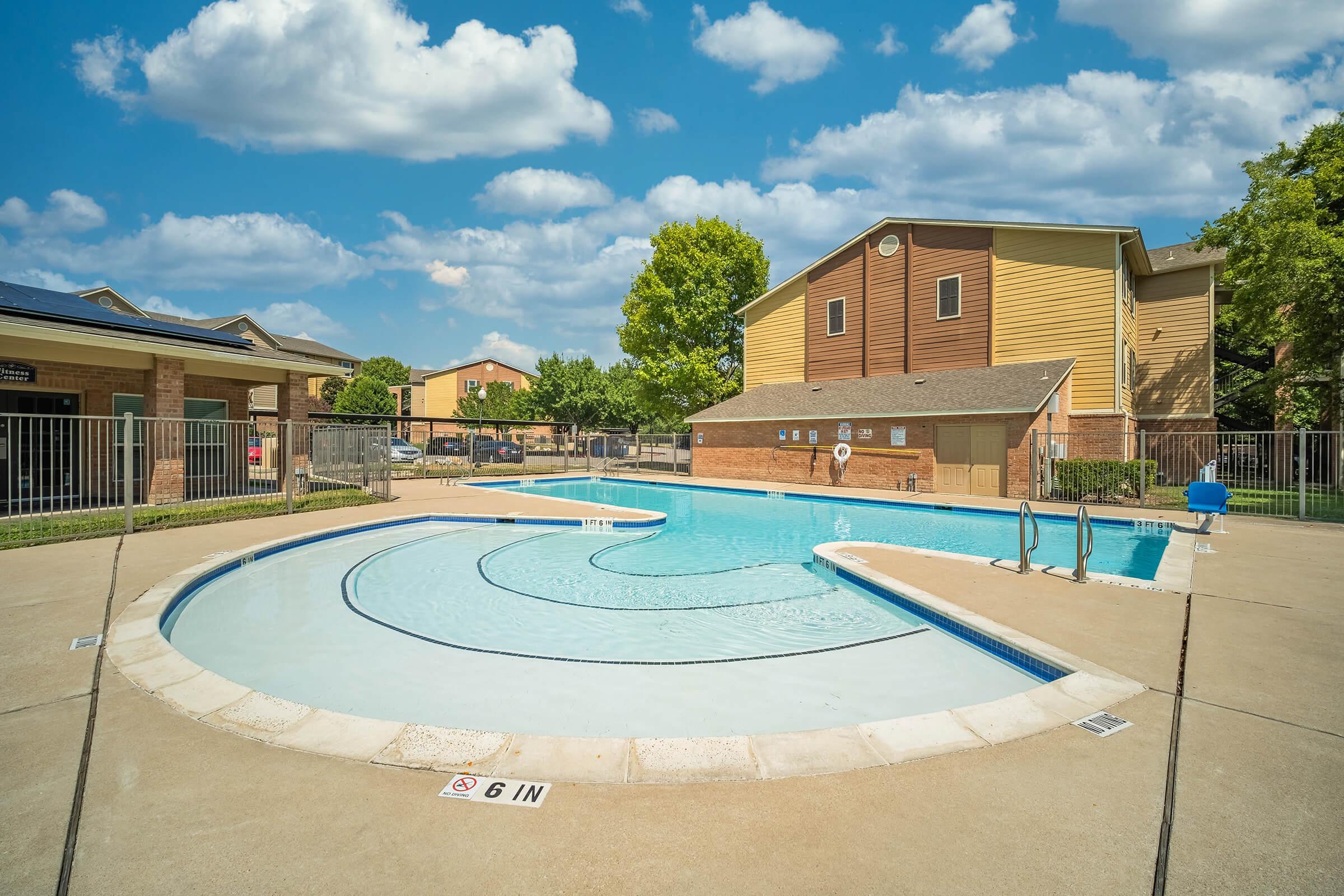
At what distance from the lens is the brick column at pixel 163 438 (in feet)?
43.9

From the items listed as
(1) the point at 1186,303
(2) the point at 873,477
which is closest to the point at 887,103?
(2) the point at 873,477

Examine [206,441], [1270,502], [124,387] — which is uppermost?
[124,387]

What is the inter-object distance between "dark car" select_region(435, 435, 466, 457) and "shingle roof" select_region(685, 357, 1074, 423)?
1649cm

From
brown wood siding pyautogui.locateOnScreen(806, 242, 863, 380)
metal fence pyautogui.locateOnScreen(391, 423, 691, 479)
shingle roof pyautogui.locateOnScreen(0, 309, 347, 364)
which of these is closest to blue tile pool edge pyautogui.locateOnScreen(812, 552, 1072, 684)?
shingle roof pyautogui.locateOnScreen(0, 309, 347, 364)

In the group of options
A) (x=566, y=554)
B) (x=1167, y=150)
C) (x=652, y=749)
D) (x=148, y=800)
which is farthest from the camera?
(x=1167, y=150)

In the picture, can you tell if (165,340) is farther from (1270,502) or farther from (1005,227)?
(1270,502)

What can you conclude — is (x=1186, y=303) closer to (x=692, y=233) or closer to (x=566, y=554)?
(x=692, y=233)

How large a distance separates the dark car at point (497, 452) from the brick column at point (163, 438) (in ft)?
63.2

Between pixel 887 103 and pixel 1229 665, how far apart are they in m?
16.7

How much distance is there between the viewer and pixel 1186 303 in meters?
22.2

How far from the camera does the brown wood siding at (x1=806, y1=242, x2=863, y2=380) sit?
23.7 m

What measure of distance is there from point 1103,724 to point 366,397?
50.9m

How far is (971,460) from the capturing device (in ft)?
61.0

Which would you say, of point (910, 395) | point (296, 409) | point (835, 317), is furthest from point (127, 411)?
point (835, 317)
